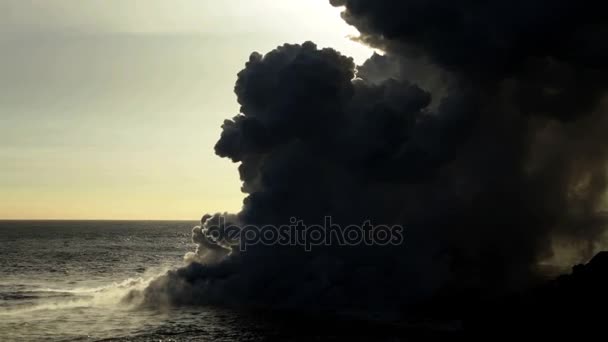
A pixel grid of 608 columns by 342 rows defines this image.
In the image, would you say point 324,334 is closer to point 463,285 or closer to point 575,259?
point 463,285

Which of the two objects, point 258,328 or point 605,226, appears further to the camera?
point 605,226

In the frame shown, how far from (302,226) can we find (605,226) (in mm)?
49696

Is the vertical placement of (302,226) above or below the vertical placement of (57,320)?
above

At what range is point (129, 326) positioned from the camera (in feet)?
191

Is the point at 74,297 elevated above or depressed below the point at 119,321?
above

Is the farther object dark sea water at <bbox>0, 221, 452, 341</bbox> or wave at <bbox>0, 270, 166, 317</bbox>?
wave at <bbox>0, 270, 166, 317</bbox>

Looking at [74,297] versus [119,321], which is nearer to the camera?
[119,321]

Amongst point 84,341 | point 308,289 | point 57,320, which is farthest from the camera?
point 308,289

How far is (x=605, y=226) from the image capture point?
3546 inches

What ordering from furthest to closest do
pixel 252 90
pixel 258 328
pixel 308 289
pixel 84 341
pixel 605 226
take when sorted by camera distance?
pixel 605 226
pixel 252 90
pixel 308 289
pixel 258 328
pixel 84 341

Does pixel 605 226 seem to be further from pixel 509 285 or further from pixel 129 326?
pixel 129 326

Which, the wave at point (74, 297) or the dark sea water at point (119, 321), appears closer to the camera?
the dark sea water at point (119, 321)

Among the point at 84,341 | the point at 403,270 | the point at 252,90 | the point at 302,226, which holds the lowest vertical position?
the point at 84,341

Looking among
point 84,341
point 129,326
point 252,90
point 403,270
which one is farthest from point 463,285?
point 84,341
